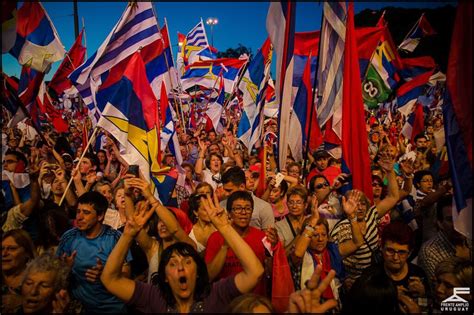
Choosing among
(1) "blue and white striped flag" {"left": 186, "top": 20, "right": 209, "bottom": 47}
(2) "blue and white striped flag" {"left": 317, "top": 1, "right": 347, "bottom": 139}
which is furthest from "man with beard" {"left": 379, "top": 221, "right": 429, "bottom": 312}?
(1) "blue and white striped flag" {"left": 186, "top": 20, "right": 209, "bottom": 47}

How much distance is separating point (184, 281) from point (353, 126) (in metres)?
2.63

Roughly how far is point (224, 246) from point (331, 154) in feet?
13.6

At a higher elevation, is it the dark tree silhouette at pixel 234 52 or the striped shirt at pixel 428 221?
the dark tree silhouette at pixel 234 52

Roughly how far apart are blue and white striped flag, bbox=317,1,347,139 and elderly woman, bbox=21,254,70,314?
12.5ft

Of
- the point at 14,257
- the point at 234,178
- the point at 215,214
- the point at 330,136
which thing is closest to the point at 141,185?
the point at 215,214

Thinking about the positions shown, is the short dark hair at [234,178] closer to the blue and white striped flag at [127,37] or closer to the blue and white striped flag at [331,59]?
the blue and white striped flag at [331,59]

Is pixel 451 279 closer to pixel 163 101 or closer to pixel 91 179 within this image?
pixel 91 179

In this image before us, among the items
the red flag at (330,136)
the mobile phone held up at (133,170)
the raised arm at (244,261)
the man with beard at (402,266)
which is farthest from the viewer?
the red flag at (330,136)

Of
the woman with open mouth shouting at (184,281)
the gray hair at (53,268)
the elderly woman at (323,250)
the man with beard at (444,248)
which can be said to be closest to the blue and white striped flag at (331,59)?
the elderly woman at (323,250)

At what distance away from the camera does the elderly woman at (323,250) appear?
11.1ft

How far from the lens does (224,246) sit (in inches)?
133

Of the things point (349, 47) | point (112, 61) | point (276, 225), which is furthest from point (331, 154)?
point (112, 61)

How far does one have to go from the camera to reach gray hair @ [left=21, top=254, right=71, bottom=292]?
2916mm

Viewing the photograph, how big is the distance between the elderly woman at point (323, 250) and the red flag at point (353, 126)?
34 centimetres
